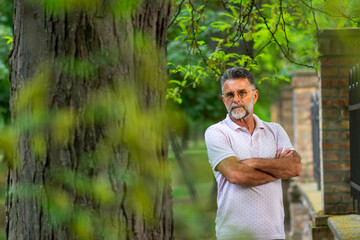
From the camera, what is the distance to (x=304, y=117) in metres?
9.23

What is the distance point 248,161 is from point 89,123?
82.6 inches

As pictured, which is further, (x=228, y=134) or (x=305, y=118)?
(x=305, y=118)

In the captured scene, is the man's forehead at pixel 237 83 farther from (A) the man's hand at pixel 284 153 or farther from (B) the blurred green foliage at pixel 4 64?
(B) the blurred green foliage at pixel 4 64

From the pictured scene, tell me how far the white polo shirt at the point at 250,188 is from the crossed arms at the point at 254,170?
0.14 feet

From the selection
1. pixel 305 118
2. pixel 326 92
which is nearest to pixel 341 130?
pixel 326 92

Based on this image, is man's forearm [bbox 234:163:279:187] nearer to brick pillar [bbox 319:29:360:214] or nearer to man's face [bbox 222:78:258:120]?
man's face [bbox 222:78:258:120]

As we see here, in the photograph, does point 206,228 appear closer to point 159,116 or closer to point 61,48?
point 159,116

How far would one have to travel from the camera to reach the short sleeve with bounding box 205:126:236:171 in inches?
130

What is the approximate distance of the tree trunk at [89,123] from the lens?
3.96ft

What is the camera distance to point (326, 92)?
5219 millimetres

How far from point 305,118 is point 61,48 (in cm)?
814

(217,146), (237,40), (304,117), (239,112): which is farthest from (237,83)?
(304,117)

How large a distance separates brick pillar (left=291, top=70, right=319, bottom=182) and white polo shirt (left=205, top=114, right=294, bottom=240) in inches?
225

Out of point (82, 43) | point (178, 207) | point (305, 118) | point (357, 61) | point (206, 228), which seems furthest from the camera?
point (305, 118)
